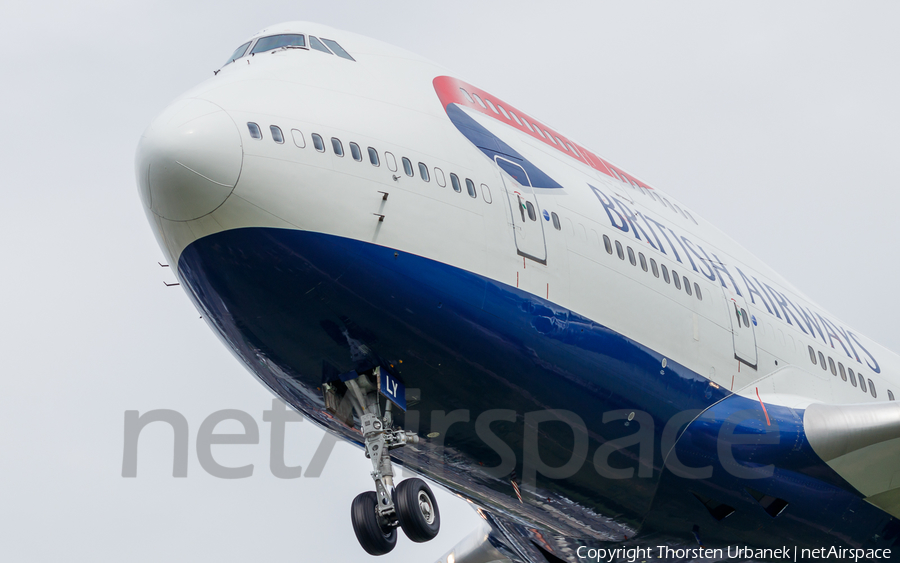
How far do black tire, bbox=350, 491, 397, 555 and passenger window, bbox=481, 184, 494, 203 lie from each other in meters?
3.67

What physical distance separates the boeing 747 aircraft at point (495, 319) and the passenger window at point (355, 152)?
0.08 feet

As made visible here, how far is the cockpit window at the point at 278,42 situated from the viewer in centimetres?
1387

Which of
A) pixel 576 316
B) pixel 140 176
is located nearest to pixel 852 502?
pixel 576 316

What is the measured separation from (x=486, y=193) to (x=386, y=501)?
378cm

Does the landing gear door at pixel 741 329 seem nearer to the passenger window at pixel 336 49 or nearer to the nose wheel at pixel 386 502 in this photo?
the nose wheel at pixel 386 502

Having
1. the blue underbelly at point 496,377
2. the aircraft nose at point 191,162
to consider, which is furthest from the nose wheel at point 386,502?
the aircraft nose at point 191,162

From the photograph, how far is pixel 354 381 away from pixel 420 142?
9.52 ft

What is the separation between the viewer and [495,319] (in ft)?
42.6

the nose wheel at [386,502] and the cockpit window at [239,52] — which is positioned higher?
the cockpit window at [239,52]

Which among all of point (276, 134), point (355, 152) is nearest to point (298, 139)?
point (276, 134)

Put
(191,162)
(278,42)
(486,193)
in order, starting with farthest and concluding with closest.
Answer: (278,42)
(486,193)
(191,162)

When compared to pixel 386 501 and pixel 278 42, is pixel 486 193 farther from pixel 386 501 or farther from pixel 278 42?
pixel 386 501

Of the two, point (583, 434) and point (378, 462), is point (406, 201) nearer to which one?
point (378, 462)

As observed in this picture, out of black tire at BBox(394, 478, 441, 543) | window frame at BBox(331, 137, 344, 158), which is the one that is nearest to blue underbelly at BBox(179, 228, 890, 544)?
window frame at BBox(331, 137, 344, 158)
